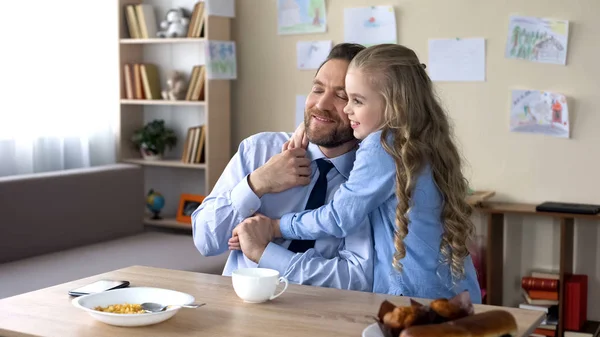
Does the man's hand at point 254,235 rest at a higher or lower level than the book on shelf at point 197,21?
lower

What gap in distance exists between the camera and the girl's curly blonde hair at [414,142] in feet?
6.20

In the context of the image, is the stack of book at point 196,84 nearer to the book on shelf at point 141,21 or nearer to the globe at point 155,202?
the book on shelf at point 141,21

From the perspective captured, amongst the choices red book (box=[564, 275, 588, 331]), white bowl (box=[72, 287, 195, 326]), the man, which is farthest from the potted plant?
white bowl (box=[72, 287, 195, 326])

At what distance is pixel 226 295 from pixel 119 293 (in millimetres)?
229

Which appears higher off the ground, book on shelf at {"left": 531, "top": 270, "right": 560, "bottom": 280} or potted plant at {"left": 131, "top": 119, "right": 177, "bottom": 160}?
potted plant at {"left": 131, "top": 119, "right": 177, "bottom": 160}

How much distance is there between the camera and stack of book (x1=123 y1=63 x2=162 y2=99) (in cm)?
470

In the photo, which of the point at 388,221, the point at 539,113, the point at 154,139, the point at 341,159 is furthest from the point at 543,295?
the point at 154,139

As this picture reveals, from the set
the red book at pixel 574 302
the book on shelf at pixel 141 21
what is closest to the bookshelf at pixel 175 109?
the book on shelf at pixel 141 21

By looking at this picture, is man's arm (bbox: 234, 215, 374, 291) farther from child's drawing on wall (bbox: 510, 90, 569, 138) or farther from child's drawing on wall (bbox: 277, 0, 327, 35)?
child's drawing on wall (bbox: 277, 0, 327, 35)

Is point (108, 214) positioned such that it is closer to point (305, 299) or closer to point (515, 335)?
point (305, 299)

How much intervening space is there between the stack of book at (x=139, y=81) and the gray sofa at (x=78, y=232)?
0.64 metres

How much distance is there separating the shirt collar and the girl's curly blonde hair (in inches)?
9.9

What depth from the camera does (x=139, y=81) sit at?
4.72 meters

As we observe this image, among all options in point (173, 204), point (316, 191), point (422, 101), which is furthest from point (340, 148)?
point (173, 204)
